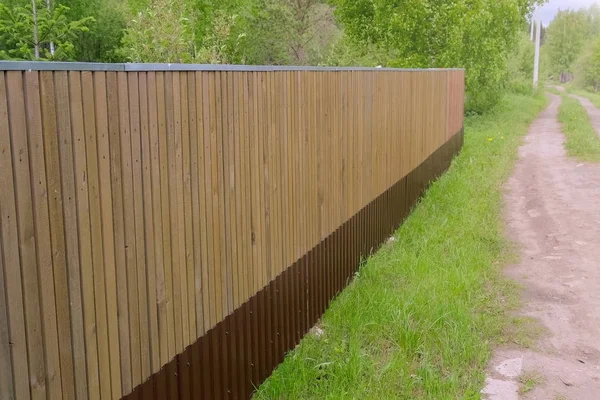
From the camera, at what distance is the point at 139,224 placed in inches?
125

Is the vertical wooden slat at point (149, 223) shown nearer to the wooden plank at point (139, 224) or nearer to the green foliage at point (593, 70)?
the wooden plank at point (139, 224)

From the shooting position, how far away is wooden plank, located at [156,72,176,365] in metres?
3.34

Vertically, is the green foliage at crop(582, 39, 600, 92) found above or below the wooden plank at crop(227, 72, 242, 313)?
below

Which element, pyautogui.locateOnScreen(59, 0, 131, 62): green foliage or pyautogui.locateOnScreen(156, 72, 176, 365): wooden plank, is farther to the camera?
pyautogui.locateOnScreen(59, 0, 131, 62): green foliage

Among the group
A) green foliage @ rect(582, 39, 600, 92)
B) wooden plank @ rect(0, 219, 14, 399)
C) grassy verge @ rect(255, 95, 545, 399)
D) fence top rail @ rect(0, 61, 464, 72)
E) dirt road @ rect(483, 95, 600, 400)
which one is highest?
fence top rail @ rect(0, 61, 464, 72)

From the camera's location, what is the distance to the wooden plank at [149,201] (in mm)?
3189

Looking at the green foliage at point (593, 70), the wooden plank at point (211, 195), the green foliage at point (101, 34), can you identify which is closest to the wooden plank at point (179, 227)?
the wooden plank at point (211, 195)

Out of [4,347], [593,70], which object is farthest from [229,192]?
[593,70]

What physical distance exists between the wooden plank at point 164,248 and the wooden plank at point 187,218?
0.15 meters

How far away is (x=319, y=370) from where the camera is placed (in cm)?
480

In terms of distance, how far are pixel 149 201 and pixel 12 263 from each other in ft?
3.00

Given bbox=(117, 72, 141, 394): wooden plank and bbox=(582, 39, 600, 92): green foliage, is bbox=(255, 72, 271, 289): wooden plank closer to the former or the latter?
bbox=(117, 72, 141, 394): wooden plank

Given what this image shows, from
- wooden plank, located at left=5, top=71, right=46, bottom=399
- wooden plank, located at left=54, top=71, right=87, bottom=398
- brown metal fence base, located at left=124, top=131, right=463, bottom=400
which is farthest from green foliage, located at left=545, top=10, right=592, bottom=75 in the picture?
wooden plank, located at left=5, top=71, right=46, bottom=399

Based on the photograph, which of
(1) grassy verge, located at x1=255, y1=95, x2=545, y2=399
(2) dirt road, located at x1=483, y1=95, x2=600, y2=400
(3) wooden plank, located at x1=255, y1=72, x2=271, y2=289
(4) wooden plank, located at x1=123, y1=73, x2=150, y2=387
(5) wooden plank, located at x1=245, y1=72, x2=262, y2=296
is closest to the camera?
(4) wooden plank, located at x1=123, y1=73, x2=150, y2=387
